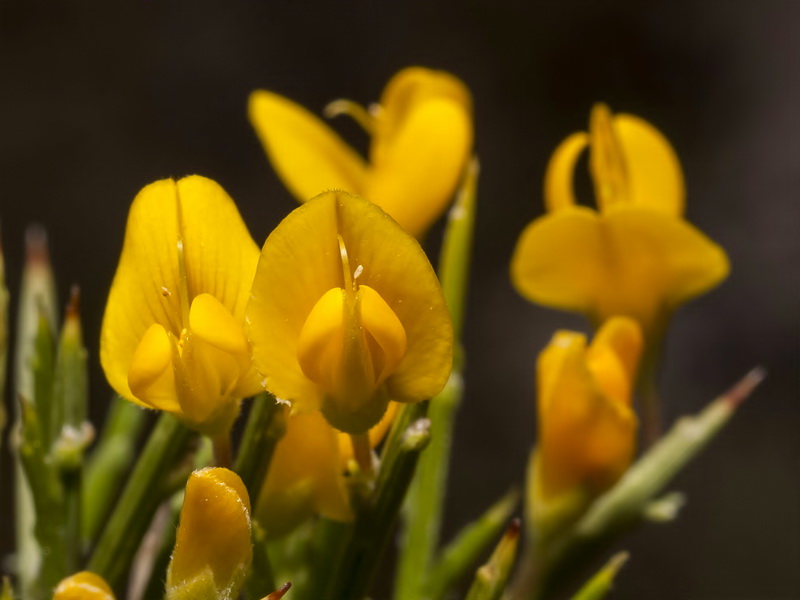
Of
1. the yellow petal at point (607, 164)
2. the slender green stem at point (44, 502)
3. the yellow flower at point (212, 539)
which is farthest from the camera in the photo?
the yellow petal at point (607, 164)

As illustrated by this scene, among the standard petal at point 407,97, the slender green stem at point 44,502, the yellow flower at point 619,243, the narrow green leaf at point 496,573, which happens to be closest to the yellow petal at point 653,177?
the yellow flower at point 619,243

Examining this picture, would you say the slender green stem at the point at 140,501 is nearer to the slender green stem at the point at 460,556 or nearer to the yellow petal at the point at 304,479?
the yellow petal at the point at 304,479

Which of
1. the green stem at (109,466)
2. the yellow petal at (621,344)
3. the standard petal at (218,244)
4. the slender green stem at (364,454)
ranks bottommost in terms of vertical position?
the green stem at (109,466)

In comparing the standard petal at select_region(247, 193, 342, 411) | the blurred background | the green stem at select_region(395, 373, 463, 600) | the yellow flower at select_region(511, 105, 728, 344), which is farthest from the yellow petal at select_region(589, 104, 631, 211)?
the blurred background

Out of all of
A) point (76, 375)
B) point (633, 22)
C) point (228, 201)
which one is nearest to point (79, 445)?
point (76, 375)

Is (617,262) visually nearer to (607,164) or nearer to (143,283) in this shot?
(607,164)

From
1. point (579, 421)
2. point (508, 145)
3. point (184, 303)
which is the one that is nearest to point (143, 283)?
point (184, 303)
